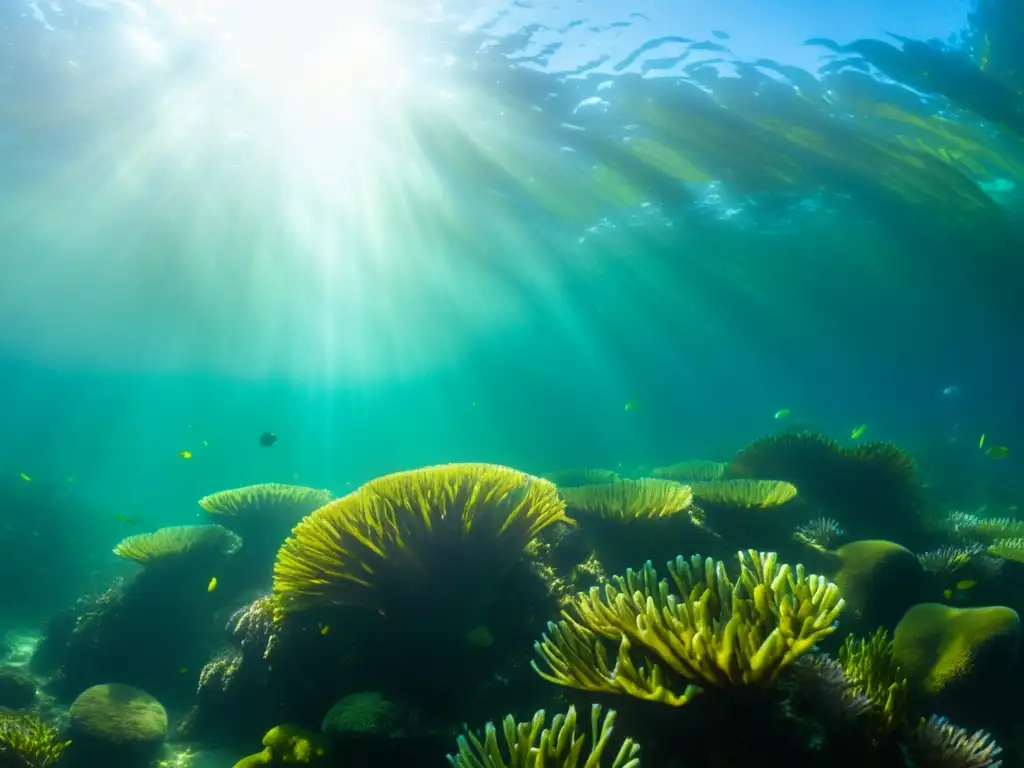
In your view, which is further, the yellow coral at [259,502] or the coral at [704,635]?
the yellow coral at [259,502]

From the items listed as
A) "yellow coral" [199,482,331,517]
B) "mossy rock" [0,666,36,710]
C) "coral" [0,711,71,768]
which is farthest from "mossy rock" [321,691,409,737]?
"mossy rock" [0,666,36,710]

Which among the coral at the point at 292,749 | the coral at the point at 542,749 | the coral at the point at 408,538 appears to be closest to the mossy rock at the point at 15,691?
the coral at the point at 292,749

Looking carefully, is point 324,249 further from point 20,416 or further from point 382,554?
point 20,416

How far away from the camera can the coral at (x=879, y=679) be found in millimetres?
2797

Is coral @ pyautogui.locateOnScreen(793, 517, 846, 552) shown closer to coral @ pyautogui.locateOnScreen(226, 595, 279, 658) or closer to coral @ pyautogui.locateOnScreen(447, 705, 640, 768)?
coral @ pyautogui.locateOnScreen(447, 705, 640, 768)

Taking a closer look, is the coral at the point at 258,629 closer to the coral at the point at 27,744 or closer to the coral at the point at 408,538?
the coral at the point at 408,538

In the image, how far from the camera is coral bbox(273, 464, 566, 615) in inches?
154

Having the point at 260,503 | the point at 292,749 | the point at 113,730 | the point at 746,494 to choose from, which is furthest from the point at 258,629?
the point at 746,494

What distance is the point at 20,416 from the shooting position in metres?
130

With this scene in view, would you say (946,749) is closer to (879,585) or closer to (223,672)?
(879,585)

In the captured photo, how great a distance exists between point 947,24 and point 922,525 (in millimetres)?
12585

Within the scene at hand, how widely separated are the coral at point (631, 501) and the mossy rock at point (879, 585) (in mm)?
1531

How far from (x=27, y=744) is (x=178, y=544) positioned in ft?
9.56

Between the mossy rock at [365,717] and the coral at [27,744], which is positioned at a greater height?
the coral at [27,744]
